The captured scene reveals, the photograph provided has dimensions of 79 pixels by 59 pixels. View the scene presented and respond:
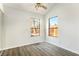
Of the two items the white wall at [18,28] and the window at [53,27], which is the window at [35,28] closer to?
the white wall at [18,28]

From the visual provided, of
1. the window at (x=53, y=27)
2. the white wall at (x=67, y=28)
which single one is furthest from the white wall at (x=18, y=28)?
the white wall at (x=67, y=28)

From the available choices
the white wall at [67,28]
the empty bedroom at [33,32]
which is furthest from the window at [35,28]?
the white wall at [67,28]

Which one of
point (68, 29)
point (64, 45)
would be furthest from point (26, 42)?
point (68, 29)

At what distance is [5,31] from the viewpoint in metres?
1.83

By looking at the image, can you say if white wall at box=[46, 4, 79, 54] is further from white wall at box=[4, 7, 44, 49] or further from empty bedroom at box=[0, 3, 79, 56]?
white wall at box=[4, 7, 44, 49]

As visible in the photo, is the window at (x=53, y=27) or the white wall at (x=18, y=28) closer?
the white wall at (x=18, y=28)

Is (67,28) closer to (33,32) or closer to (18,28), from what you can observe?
(33,32)

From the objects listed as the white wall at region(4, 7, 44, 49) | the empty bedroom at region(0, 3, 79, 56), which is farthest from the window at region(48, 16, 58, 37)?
the white wall at region(4, 7, 44, 49)

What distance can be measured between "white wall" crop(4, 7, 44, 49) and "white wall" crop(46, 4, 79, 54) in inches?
13.4

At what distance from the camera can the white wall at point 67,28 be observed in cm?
210

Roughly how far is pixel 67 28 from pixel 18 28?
1276mm

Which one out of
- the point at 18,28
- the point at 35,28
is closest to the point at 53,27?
the point at 35,28

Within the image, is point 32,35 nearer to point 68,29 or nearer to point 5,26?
point 5,26

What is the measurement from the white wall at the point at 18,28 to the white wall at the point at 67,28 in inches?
13.4
